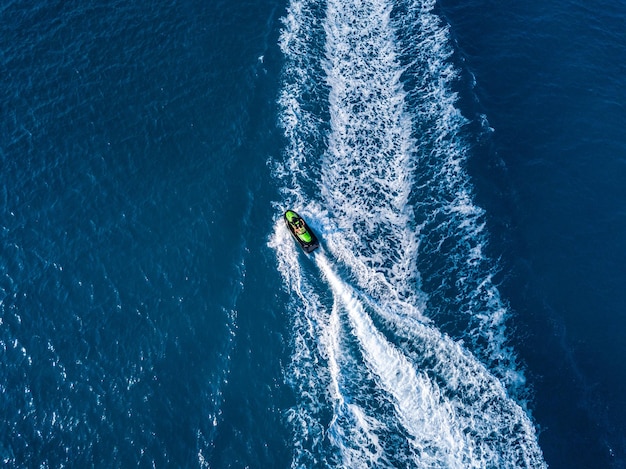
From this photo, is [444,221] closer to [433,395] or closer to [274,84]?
[433,395]

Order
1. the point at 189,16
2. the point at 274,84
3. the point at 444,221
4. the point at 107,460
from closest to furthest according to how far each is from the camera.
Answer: the point at 107,460, the point at 444,221, the point at 274,84, the point at 189,16

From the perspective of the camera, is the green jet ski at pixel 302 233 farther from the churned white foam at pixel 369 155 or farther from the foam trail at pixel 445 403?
the foam trail at pixel 445 403

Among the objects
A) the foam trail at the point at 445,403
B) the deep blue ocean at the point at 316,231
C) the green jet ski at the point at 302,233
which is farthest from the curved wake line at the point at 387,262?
the green jet ski at the point at 302,233

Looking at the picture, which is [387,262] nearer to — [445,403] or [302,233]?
[302,233]

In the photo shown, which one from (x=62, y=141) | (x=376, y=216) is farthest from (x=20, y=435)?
(x=376, y=216)

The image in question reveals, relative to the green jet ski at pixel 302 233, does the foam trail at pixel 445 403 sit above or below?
below
